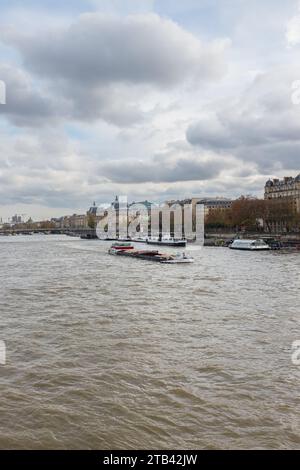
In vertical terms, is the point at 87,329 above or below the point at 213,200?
below

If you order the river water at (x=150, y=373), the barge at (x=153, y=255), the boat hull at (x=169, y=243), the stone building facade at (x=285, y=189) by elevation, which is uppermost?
the stone building facade at (x=285, y=189)

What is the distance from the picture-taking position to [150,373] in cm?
873

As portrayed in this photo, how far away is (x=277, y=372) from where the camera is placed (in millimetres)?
8727

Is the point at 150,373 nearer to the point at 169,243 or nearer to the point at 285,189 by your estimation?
the point at 169,243

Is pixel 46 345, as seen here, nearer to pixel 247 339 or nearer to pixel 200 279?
pixel 247 339

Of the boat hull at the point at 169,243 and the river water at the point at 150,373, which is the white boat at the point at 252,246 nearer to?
the boat hull at the point at 169,243

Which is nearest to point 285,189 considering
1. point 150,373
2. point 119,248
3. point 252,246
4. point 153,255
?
point 252,246

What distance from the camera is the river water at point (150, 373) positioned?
6398mm

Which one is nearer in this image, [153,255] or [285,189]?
[153,255]

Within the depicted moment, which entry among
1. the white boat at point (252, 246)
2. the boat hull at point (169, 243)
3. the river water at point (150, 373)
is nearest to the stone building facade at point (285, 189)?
the boat hull at point (169, 243)

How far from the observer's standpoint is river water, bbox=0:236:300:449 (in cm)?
640

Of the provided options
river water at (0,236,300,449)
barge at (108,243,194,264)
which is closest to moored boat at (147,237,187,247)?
barge at (108,243,194,264)
